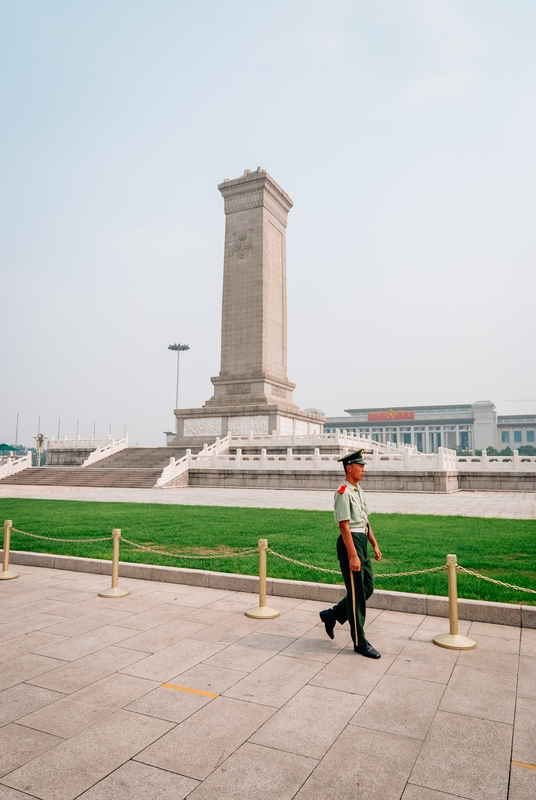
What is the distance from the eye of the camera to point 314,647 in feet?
16.2

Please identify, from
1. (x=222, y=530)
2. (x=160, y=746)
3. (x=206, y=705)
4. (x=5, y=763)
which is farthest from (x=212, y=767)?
(x=222, y=530)

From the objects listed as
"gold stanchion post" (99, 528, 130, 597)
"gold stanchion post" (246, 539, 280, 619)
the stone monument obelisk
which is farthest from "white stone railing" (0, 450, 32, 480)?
"gold stanchion post" (246, 539, 280, 619)

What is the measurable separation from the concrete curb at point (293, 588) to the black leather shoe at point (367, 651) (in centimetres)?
147

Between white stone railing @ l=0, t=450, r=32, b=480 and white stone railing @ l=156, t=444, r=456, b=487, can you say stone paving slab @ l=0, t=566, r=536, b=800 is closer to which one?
white stone railing @ l=156, t=444, r=456, b=487

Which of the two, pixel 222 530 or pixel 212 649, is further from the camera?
pixel 222 530

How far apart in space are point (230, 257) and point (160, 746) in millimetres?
35369

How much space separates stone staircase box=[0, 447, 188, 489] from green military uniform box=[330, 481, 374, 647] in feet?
67.4

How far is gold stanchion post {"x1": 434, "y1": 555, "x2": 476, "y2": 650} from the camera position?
4898 mm

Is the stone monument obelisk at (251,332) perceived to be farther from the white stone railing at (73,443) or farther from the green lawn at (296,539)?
the green lawn at (296,539)

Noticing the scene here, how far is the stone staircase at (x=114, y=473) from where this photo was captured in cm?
2570

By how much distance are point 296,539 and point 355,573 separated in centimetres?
507

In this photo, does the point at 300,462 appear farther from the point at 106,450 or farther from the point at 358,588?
the point at 358,588

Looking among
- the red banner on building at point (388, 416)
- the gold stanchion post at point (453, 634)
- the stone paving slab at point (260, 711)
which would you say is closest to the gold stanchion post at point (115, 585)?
the stone paving slab at point (260, 711)

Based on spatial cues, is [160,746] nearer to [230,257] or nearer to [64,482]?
[64,482]
